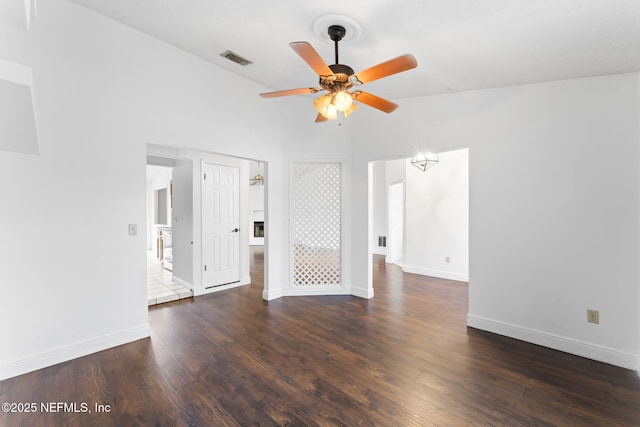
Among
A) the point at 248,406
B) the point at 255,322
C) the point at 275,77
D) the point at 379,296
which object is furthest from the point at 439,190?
the point at 248,406

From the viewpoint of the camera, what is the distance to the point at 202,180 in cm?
428

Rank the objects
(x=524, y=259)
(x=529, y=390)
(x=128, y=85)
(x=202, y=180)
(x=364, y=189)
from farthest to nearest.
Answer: (x=202, y=180) → (x=364, y=189) → (x=524, y=259) → (x=128, y=85) → (x=529, y=390)

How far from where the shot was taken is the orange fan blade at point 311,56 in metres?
1.65

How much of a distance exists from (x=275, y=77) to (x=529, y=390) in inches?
151

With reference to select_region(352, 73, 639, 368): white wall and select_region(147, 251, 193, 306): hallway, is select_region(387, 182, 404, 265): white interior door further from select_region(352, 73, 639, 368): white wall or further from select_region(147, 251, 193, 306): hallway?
select_region(147, 251, 193, 306): hallway

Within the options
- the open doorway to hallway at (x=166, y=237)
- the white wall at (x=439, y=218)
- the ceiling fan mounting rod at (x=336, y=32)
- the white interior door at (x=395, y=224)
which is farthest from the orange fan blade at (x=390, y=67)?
the white interior door at (x=395, y=224)

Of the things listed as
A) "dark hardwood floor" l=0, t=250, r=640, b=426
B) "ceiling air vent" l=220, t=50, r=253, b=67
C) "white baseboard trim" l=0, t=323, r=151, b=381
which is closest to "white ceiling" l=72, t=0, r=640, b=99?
"ceiling air vent" l=220, t=50, r=253, b=67

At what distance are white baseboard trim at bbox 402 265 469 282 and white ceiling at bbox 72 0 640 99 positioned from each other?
3.31 meters

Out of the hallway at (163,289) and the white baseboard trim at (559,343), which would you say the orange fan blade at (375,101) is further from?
the hallway at (163,289)

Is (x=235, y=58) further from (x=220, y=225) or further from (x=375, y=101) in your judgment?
(x=220, y=225)

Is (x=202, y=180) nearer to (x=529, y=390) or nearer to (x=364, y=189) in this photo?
(x=364, y=189)

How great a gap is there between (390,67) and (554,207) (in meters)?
2.21

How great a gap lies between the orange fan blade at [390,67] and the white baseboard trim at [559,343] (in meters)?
2.74

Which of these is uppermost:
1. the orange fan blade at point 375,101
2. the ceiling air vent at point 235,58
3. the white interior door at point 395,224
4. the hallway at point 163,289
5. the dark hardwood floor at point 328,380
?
the ceiling air vent at point 235,58
